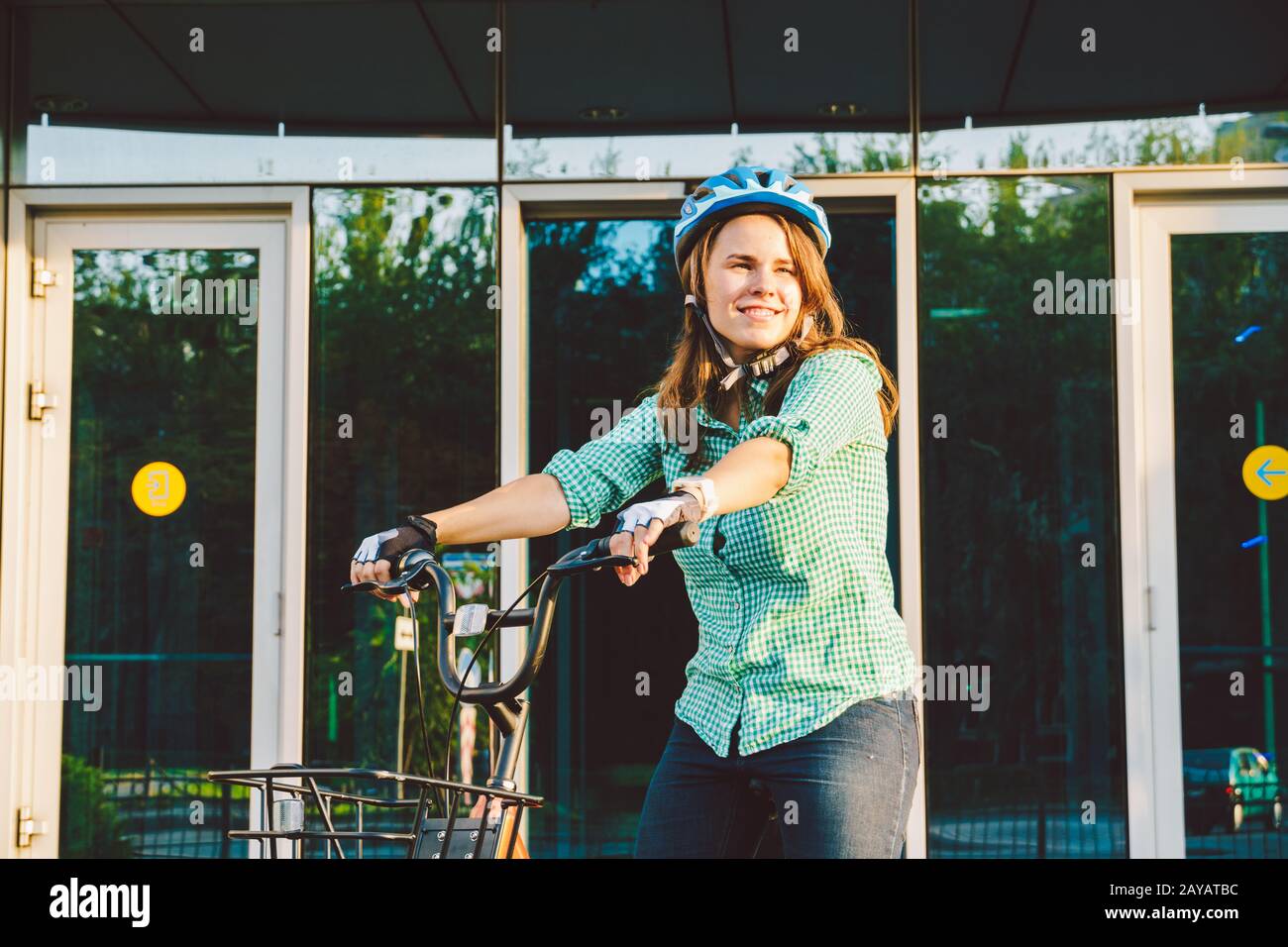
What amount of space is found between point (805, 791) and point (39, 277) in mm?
4657

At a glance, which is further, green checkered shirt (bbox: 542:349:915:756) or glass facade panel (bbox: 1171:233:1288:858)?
glass facade panel (bbox: 1171:233:1288:858)

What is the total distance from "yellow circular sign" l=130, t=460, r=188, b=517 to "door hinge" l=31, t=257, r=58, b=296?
862 mm

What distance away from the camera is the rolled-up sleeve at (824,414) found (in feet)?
9.10

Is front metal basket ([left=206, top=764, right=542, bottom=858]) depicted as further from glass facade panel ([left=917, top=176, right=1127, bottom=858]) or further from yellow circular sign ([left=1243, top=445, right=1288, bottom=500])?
yellow circular sign ([left=1243, top=445, right=1288, bottom=500])

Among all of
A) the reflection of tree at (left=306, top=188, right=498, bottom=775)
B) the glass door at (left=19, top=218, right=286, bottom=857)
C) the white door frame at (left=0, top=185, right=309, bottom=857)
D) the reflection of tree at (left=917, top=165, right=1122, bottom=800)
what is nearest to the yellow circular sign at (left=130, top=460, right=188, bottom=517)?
the glass door at (left=19, top=218, right=286, bottom=857)

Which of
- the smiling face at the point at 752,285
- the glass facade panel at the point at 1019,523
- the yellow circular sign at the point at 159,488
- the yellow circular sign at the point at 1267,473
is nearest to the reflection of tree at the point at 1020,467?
the glass facade panel at the point at 1019,523

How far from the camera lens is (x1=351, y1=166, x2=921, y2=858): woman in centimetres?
279

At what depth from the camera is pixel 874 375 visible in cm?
301

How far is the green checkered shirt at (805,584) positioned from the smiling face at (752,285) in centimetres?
16

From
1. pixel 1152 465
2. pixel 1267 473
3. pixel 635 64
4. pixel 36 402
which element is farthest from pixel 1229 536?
pixel 36 402

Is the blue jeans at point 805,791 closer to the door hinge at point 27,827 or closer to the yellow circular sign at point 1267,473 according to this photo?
the yellow circular sign at point 1267,473
